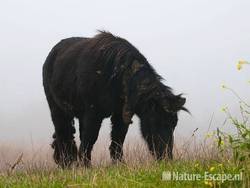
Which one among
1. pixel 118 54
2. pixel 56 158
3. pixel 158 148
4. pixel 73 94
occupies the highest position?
pixel 118 54

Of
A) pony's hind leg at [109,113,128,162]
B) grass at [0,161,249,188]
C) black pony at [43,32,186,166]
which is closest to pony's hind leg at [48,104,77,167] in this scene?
black pony at [43,32,186,166]

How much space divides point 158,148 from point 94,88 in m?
2.28

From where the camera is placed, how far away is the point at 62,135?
13055mm

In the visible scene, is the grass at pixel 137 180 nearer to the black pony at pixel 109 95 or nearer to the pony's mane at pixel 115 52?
the black pony at pixel 109 95

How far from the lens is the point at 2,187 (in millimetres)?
6555

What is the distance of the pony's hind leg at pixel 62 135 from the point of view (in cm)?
1283

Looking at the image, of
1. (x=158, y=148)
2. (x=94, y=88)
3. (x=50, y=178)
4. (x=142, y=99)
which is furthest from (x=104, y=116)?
(x=50, y=178)

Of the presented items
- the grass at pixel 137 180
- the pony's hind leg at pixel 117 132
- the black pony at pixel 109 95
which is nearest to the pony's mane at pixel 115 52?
the black pony at pixel 109 95

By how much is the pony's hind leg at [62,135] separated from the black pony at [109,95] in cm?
2

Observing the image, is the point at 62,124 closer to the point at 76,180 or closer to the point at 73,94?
the point at 73,94

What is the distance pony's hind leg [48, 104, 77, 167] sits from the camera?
12828mm

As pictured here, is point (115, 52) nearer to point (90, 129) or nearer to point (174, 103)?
point (90, 129)

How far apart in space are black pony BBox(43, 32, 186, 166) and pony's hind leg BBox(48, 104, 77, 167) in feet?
0.08

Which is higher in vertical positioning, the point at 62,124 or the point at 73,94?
the point at 73,94
